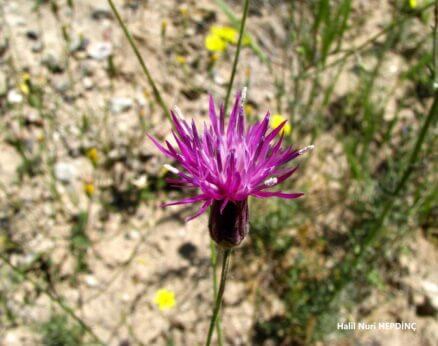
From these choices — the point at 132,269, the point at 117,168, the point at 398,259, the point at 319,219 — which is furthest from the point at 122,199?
the point at 398,259

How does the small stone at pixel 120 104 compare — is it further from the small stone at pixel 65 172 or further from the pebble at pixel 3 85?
the pebble at pixel 3 85

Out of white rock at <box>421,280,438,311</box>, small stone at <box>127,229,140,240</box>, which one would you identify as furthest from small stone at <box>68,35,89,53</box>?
white rock at <box>421,280,438,311</box>

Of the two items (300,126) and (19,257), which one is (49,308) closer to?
→ (19,257)

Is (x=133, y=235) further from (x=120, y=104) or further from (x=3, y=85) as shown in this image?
(x=3, y=85)

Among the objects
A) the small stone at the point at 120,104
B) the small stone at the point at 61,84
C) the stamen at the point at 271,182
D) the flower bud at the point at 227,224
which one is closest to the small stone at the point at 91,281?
the small stone at the point at 120,104

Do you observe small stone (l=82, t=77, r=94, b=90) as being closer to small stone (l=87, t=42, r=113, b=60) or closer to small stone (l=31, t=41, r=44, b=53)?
small stone (l=87, t=42, r=113, b=60)

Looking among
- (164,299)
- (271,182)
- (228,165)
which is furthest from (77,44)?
(271,182)
